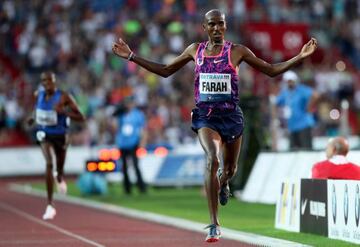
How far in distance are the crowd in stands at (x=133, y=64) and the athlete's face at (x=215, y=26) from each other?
64.5 feet

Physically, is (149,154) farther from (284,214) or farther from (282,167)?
(284,214)

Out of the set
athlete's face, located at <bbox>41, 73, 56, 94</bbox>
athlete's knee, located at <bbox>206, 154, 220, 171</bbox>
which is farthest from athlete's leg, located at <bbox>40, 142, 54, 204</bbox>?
athlete's knee, located at <bbox>206, 154, 220, 171</bbox>

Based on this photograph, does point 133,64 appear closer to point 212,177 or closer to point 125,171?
point 125,171

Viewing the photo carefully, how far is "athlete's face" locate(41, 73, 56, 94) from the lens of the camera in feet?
54.9

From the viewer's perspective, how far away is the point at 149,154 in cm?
2803

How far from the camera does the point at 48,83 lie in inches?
659

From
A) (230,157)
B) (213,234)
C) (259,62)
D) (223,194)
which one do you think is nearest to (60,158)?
(223,194)

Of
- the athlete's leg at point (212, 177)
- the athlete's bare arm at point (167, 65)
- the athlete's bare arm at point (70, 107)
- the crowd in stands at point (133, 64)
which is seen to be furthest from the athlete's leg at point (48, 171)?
the crowd in stands at point (133, 64)

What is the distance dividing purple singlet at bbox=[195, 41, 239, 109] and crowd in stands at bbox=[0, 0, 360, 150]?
19526mm

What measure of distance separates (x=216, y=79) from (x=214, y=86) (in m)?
0.07

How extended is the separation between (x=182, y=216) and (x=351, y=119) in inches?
767

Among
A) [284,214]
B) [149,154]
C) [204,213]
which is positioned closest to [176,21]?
[149,154]

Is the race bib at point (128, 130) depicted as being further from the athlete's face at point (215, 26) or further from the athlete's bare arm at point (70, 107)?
the athlete's face at point (215, 26)

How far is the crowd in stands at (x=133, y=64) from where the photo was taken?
109 feet
